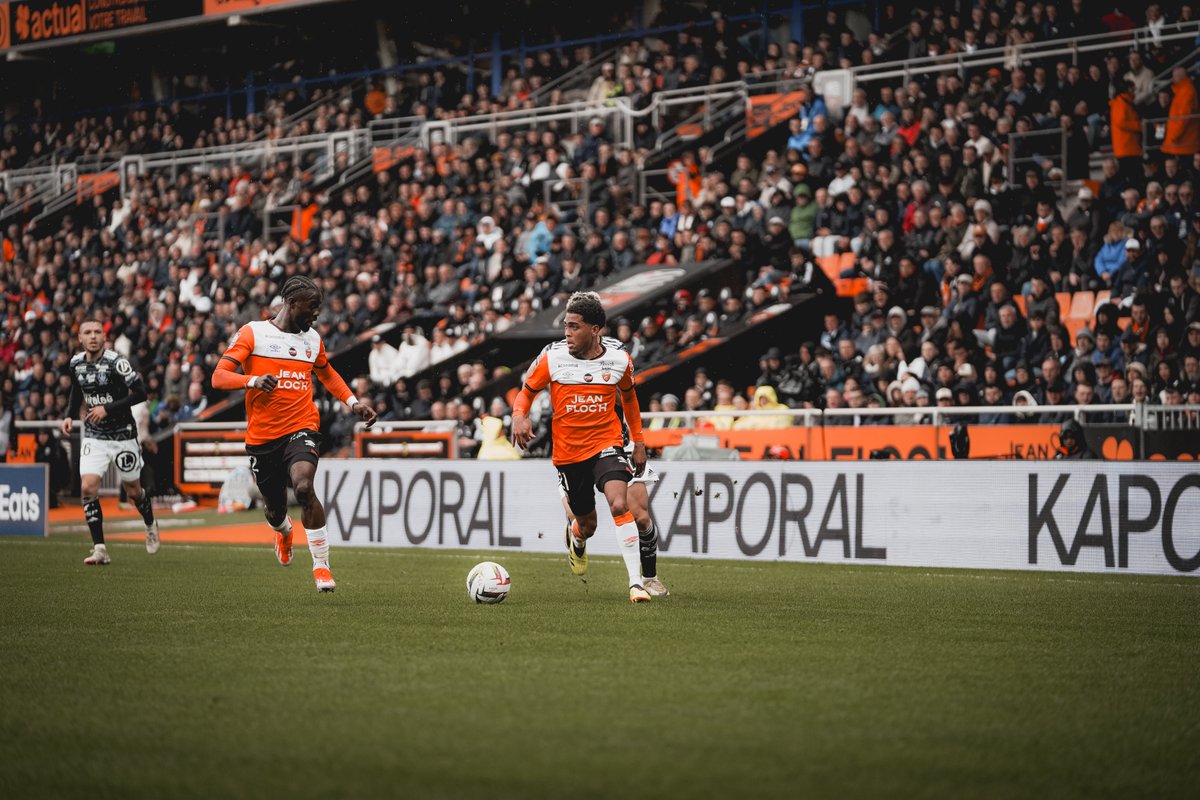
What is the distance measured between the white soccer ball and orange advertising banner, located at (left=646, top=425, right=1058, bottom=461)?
6.85 metres

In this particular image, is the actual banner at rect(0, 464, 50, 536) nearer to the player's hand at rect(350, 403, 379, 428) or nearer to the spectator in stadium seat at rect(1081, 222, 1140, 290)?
the player's hand at rect(350, 403, 379, 428)

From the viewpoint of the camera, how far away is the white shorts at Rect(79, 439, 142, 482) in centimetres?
1527

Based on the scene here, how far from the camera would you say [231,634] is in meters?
9.16

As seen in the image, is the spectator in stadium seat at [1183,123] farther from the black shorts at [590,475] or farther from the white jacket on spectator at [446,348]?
the black shorts at [590,475]

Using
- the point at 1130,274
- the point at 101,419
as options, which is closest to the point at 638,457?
the point at 101,419

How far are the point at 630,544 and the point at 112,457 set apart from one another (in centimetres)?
678

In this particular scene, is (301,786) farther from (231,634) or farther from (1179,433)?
(1179,433)

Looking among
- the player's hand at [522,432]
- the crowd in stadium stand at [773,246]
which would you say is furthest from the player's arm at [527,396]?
the crowd in stadium stand at [773,246]

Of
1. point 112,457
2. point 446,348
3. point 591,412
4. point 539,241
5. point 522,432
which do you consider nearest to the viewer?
point 522,432

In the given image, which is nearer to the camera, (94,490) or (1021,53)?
(94,490)

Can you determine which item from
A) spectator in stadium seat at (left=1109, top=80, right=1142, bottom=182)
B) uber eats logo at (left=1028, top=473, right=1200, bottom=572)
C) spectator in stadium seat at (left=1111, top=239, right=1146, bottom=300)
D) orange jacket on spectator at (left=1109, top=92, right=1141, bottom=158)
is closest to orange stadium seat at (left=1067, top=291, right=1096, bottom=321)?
spectator in stadium seat at (left=1111, top=239, right=1146, bottom=300)

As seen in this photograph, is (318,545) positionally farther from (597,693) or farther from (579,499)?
(597,693)

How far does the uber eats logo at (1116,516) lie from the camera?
1335 cm

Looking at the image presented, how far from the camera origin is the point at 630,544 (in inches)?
431
